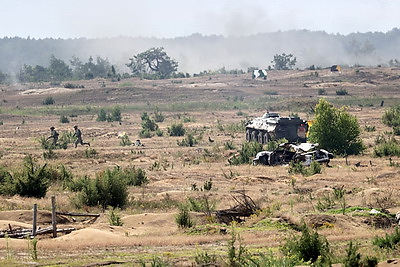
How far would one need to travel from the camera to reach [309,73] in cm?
10112

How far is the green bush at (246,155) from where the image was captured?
34.5 meters

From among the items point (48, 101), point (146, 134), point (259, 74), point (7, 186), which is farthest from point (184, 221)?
point (259, 74)

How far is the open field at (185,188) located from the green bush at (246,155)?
60 centimetres

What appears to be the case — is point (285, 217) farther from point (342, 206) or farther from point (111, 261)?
point (111, 261)

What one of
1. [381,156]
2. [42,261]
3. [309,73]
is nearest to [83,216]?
[42,261]

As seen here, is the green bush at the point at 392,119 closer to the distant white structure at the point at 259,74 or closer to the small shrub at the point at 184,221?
the small shrub at the point at 184,221

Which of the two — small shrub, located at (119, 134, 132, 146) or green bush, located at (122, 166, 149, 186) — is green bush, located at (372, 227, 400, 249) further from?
small shrub, located at (119, 134, 132, 146)

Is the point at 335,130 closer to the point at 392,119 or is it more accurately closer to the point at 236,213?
the point at 236,213

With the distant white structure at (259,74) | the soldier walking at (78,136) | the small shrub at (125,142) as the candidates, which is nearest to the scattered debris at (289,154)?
the soldier walking at (78,136)

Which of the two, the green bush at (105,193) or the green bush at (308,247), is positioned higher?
the green bush at (308,247)

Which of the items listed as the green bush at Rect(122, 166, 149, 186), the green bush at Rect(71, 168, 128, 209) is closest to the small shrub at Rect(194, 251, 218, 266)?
the green bush at Rect(71, 168, 128, 209)

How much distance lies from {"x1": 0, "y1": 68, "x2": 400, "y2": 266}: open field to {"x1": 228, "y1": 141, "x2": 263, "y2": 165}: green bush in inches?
23.5

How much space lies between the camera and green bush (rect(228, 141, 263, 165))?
3450cm

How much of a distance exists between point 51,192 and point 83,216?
5.54 metres
